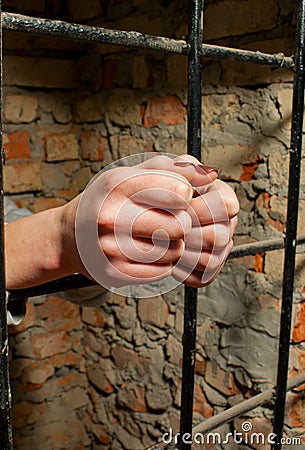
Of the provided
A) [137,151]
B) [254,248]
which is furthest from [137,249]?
[137,151]

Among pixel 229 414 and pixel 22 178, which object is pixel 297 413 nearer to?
pixel 229 414

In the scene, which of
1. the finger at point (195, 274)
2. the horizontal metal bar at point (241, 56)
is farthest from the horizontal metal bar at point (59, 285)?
the horizontal metal bar at point (241, 56)

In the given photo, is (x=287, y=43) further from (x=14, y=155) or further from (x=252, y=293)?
(x=14, y=155)

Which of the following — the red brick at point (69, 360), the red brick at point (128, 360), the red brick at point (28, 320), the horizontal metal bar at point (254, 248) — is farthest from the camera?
the red brick at point (69, 360)

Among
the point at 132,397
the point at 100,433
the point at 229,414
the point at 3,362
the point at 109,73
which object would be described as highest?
the point at 109,73

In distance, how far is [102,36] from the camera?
1.85 ft

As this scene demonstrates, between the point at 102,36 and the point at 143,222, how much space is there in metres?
0.24

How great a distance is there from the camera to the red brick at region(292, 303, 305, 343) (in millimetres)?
1195

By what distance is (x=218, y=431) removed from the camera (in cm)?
142

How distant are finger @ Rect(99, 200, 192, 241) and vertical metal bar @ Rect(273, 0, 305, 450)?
0.39 meters

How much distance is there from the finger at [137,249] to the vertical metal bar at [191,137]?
22 centimetres

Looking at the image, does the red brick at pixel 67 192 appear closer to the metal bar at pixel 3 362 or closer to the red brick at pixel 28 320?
the red brick at pixel 28 320

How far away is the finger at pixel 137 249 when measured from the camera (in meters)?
0.48

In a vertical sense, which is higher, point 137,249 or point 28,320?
point 137,249
